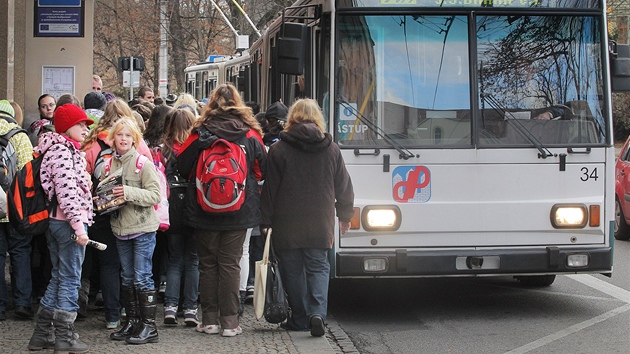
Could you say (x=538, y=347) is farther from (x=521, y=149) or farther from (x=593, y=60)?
(x=593, y=60)

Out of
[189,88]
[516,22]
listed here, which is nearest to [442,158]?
[516,22]

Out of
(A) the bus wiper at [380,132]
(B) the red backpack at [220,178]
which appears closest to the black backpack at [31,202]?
(B) the red backpack at [220,178]

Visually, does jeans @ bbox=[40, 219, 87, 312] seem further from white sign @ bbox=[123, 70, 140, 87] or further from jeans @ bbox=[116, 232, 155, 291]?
white sign @ bbox=[123, 70, 140, 87]

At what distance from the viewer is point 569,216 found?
857cm

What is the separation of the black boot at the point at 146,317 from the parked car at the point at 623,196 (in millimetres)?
8972

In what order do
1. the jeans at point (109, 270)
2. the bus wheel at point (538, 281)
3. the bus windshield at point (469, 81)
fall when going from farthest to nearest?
the bus wheel at point (538, 281)
the bus windshield at point (469, 81)
the jeans at point (109, 270)

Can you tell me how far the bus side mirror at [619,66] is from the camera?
8914mm

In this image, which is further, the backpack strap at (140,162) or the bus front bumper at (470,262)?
the bus front bumper at (470,262)

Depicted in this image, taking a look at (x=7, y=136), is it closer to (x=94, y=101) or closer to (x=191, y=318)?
(x=94, y=101)

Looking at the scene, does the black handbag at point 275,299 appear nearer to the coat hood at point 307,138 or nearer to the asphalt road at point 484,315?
the asphalt road at point 484,315

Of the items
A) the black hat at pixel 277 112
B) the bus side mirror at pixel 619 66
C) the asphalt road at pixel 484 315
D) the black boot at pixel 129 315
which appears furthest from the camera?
the black hat at pixel 277 112

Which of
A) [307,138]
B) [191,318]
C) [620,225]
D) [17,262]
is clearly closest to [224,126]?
[307,138]

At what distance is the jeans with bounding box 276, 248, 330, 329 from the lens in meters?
7.77

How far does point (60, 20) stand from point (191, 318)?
8042 millimetres
